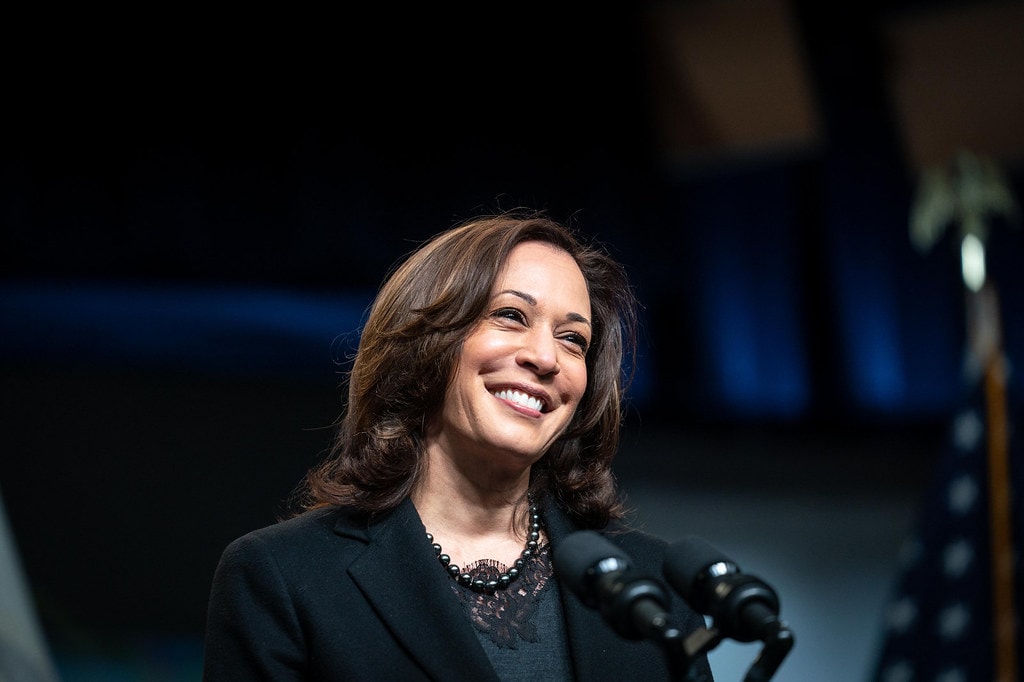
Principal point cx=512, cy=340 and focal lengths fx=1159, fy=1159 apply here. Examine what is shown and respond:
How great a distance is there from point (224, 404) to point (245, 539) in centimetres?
275

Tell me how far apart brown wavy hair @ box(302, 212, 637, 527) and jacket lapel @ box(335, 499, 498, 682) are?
0.21ft

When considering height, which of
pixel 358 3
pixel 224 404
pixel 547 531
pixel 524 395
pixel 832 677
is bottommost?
pixel 832 677

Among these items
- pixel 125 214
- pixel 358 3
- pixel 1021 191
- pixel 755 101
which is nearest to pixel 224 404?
pixel 125 214

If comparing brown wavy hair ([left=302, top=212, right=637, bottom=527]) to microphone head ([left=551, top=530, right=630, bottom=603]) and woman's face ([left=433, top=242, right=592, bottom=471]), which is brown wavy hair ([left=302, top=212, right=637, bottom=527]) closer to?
woman's face ([left=433, top=242, right=592, bottom=471])

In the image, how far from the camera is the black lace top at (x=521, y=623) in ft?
5.12

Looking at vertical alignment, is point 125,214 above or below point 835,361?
above

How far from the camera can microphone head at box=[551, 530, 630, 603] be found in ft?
4.08

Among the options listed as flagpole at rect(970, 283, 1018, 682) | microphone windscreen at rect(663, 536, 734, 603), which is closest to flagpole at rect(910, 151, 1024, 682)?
flagpole at rect(970, 283, 1018, 682)

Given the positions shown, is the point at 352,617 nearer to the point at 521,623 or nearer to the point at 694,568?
the point at 521,623

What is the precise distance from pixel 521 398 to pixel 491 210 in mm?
3395

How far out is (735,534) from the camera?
5.01 metres

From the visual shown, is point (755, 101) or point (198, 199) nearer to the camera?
point (198, 199)

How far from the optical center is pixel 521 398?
5.24 feet

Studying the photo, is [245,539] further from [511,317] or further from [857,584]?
[857,584]
